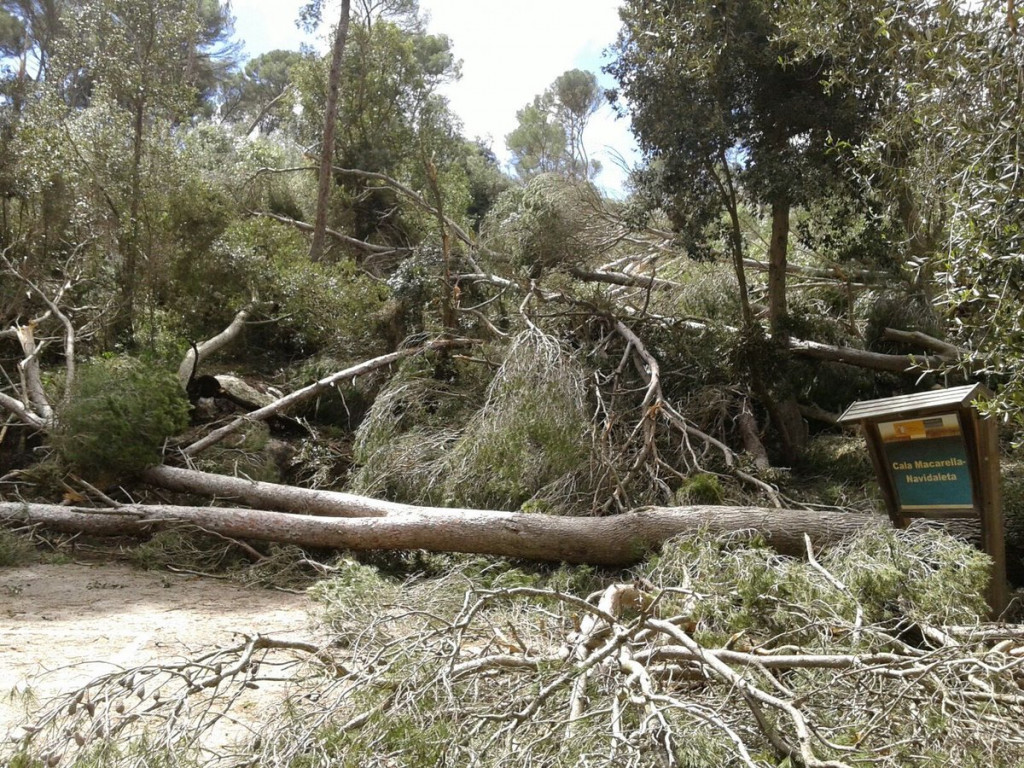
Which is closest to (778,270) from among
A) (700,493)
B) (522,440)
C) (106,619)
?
(700,493)

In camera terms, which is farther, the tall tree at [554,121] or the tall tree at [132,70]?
the tall tree at [554,121]

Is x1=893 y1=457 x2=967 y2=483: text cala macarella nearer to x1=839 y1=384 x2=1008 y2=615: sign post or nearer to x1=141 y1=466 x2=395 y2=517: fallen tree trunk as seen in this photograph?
x1=839 y1=384 x2=1008 y2=615: sign post

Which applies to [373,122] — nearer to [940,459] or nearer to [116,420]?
[116,420]

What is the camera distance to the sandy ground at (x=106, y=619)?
406 centimetres

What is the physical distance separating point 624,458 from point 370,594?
3121 millimetres

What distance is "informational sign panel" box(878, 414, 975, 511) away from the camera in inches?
177

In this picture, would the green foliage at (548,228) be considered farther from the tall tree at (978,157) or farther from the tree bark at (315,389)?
the tall tree at (978,157)

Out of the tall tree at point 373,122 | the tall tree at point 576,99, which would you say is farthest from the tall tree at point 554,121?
the tall tree at point 373,122

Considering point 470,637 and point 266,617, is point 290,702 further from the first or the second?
point 266,617

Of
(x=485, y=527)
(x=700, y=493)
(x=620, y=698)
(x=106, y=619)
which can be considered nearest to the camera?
(x=620, y=698)

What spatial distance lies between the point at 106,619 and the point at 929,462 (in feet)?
15.6

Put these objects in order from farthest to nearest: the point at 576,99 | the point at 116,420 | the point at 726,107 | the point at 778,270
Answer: the point at 576,99 < the point at 778,270 < the point at 726,107 < the point at 116,420

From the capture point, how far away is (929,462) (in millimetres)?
4668

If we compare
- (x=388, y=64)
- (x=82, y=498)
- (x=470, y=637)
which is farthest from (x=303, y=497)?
(x=388, y=64)
